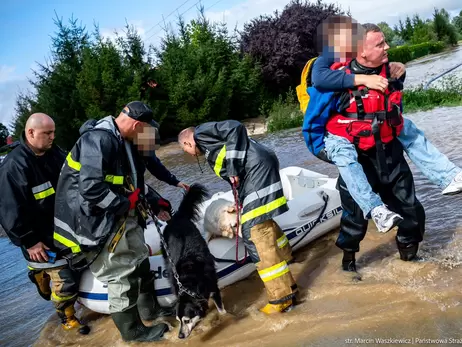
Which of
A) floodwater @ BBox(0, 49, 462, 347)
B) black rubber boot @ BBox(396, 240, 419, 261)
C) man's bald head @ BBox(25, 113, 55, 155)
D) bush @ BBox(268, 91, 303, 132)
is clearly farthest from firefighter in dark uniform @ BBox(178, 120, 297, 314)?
bush @ BBox(268, 91, 303, 132)

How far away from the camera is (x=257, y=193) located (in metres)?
4.29

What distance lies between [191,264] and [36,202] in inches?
69.9

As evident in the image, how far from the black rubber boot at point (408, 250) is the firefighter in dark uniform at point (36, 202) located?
11.7 ft

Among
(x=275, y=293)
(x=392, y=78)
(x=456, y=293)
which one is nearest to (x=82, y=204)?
(x=275, y=293)

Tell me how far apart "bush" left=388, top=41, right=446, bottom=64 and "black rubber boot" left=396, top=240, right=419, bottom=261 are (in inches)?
1786

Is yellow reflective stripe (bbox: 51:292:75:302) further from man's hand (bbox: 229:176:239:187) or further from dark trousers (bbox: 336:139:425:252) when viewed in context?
dark trousers (bbox: 336:139:425:252)

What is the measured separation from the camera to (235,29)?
28.9m

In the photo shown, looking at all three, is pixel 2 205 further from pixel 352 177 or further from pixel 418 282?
pixel 418 282


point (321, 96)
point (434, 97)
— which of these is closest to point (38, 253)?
point (321, 96)

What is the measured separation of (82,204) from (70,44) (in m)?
19.0

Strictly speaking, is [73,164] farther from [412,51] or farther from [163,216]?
[412,51]

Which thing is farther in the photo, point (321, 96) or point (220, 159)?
point (220, 159)

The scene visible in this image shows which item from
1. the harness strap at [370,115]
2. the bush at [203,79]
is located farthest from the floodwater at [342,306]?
the bush at [203,79]

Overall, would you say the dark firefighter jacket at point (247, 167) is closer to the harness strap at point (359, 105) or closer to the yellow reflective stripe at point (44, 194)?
the harness strap at point (359, 105)
